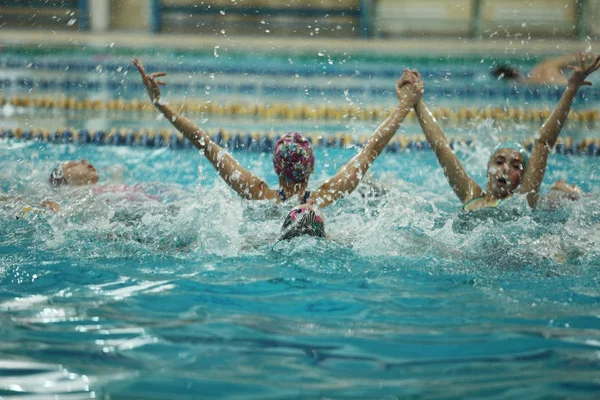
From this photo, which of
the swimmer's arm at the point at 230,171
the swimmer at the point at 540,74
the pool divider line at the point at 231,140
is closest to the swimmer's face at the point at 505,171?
the swimmer's arm at the point at 230,171

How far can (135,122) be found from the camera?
272 inches

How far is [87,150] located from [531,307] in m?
4.50

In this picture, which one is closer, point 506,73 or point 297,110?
point 297,110

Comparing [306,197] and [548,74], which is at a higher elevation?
[548,74]

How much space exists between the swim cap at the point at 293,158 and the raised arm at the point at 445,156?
700mm

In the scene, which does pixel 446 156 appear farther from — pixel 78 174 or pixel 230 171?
pixel 78 174

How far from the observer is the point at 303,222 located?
288 centimetres

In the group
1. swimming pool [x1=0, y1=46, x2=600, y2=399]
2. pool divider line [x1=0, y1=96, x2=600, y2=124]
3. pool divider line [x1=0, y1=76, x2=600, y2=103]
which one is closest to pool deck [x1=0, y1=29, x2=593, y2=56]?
pool divider line [x1=0, y1=76, x2=600, y2=103]

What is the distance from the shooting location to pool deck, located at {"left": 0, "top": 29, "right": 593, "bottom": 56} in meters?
9.02

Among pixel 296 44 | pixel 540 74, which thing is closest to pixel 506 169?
pixel 540 74

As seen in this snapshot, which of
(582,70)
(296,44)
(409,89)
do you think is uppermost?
(296,44)

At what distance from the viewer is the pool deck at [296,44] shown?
902cm

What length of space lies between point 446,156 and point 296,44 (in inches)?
241

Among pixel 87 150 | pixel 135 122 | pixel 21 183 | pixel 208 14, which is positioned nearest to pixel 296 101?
pixel 135 122
